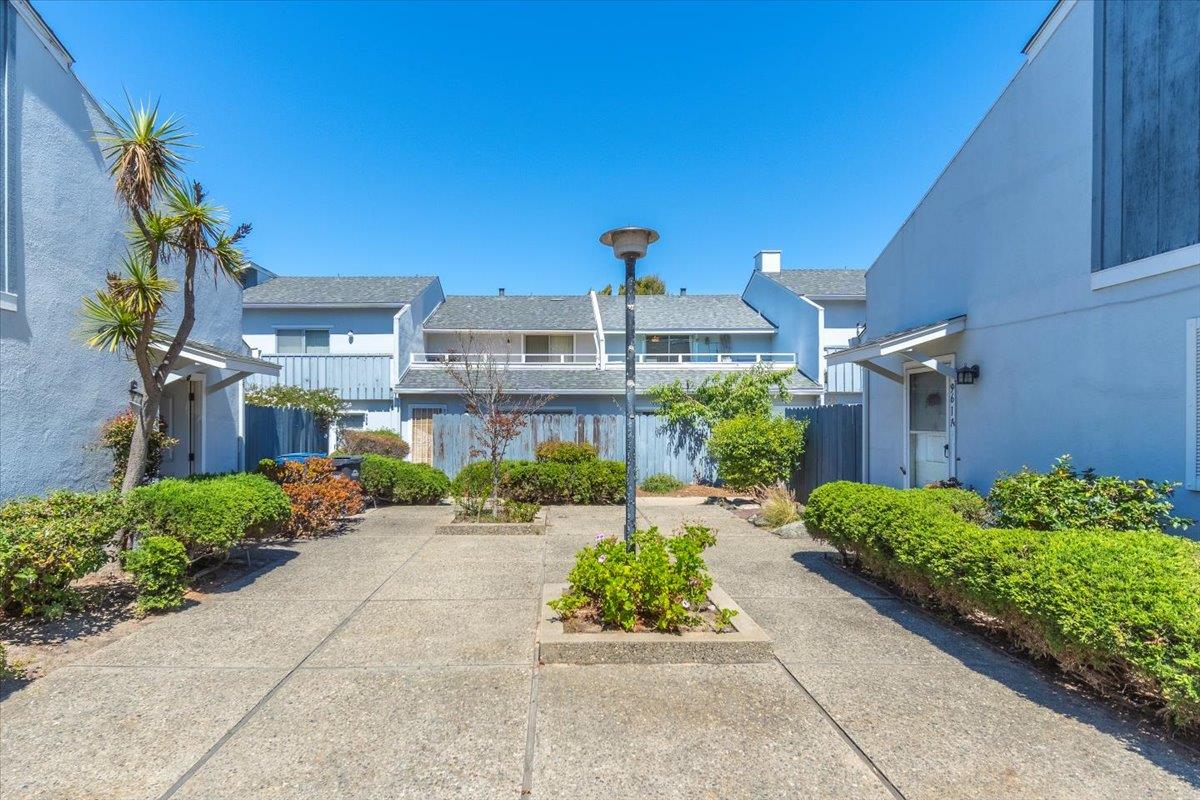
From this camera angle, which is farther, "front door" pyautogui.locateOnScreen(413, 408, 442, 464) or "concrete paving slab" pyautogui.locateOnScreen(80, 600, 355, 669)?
"front door" pyautogui.locateOnScreen(413, 408, 442, 464)

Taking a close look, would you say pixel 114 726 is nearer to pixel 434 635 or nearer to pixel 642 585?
pixel 434 635

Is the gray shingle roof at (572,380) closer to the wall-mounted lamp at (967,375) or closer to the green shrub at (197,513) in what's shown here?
the wall-mounted lamp at (967,375)

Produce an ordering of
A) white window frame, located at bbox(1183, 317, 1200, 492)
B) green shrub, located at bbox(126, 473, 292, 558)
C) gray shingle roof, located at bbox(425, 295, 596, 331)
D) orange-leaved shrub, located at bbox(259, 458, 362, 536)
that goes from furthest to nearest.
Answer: gray shingle roof, located at bbox(425, 295, 596, 331), orange-leaved shrub, located at bbox(259, 458, 362, 536), green shrub, located at bbox(126, 473, 292, 558), white window frame, located at bbox(1183, 317, 1200, 492)

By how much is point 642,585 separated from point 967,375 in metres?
5.84

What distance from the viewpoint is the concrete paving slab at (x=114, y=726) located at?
9.77 feet

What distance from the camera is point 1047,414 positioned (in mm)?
6555

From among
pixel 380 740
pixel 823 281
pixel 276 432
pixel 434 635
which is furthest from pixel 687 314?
pixel 380 740

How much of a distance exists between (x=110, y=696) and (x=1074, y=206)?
9.47m

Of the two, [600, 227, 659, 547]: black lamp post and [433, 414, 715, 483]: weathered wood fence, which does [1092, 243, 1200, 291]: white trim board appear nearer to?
[600, 227, 659, 547]: black lamp post

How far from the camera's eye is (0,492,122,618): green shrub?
467cm

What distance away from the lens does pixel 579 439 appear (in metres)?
15.4

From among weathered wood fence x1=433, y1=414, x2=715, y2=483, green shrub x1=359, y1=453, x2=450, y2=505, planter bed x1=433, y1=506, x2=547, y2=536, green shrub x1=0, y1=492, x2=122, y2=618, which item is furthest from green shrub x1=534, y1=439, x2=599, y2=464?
green shrub x1=0, y1=492, x2=122, y2=618

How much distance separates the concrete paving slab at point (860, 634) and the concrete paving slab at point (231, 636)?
12.7 feet

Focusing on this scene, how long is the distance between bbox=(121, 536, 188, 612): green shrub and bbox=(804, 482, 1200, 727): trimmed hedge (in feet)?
21.9
